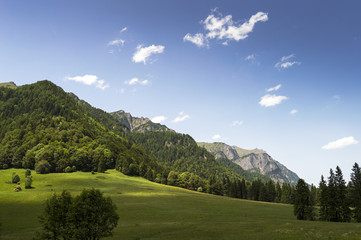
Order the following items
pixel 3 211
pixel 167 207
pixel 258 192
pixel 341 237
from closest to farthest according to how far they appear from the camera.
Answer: pixel 341 237, pixel 3 211, pixel 167 207, pixel 258 192

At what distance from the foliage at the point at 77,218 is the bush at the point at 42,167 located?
123m

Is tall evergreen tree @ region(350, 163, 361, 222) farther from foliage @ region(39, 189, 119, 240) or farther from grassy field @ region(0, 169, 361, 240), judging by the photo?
foliage @ region(39, 189, 119, 240)

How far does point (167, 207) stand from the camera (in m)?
76.2

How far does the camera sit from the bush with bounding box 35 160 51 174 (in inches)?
5469

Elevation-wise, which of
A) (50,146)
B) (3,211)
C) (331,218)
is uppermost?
(50,146)

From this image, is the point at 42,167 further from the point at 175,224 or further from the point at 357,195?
the point at 357,195

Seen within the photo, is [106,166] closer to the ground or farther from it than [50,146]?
closer to the ground

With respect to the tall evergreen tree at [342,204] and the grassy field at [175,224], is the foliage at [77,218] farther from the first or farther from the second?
the tall evergreen tree at [342,204]

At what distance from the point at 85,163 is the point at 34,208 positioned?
105 meters

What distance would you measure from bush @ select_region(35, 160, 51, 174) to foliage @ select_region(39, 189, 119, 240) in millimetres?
123210

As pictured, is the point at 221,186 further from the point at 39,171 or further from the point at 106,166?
the point at 39,171

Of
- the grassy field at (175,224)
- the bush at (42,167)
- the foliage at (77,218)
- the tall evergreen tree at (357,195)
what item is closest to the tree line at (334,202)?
the tall evergreen tree at (357,195)

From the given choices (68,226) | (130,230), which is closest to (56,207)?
(68,226)

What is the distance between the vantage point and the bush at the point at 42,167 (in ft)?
456
